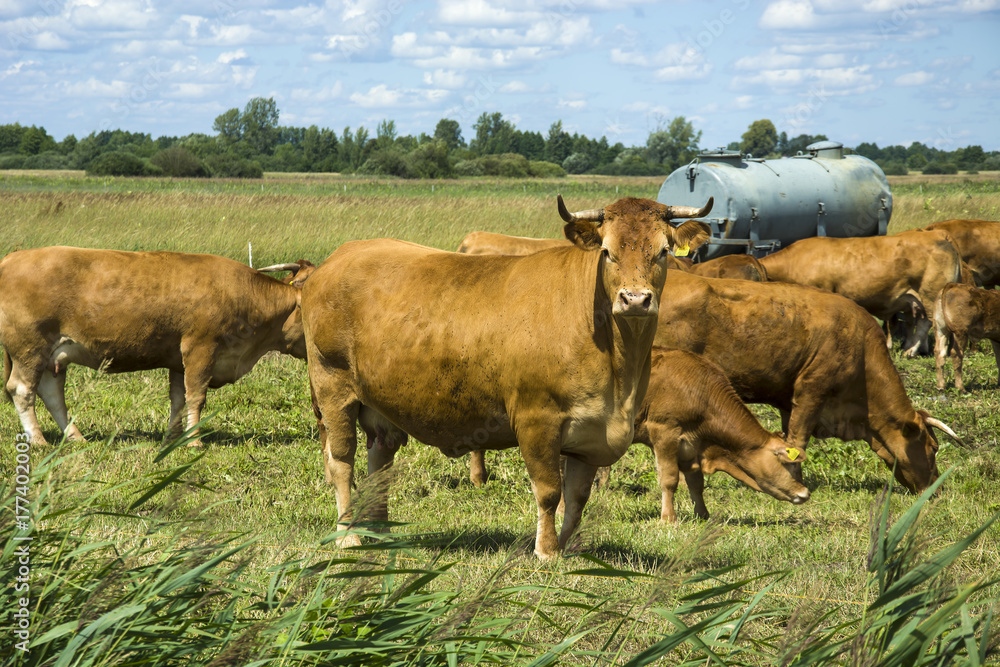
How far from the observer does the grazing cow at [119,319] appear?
834cm

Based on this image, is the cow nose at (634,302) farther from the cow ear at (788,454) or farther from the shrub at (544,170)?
the shrub at (544,170)

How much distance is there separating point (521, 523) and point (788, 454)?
2040 mm

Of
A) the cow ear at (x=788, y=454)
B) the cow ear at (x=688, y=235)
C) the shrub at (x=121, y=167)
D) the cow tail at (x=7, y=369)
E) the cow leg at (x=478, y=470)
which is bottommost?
the cow leg at (x=478, y=470)

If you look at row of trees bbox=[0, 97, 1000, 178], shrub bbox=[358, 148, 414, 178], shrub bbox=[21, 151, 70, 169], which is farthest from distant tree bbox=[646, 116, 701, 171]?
shrub bbox=[21, 151, 70, 169]

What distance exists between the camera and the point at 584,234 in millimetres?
4777

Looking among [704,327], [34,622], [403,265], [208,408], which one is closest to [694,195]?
[704,327]

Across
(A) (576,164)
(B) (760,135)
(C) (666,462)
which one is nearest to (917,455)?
(C) (666,462)

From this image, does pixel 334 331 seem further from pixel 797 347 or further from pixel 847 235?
pixel 847 235

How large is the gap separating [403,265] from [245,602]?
2.51 metres

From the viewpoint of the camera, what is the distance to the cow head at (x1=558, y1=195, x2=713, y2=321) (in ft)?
14.6

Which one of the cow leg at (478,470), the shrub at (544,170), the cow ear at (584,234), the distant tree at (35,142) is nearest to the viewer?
the cow ear at (584,234)

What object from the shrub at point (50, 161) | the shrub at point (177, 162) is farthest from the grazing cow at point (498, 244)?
the shrub at point (50, 161)

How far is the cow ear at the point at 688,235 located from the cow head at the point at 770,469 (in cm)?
226

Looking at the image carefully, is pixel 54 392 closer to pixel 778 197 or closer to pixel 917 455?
pixel 917 455
